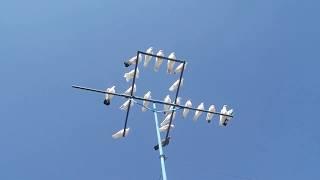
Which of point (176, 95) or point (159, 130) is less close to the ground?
point (176, 95)

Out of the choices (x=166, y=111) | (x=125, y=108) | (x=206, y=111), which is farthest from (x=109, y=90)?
(x=206, y=111)

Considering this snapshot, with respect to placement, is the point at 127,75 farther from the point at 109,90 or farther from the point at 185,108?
the point at 185,108

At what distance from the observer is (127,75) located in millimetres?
14422

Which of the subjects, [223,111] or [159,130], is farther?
[223,111]

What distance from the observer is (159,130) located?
13477 millimetres

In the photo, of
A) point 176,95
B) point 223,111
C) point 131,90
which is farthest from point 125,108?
point 223,111

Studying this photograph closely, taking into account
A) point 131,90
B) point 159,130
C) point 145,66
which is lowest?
point 159,130

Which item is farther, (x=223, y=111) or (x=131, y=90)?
(x=223, y=111)

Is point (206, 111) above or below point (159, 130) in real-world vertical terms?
above

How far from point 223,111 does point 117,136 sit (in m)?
3.10

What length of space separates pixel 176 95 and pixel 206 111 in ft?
3.22

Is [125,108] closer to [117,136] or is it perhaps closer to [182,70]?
[117,136]

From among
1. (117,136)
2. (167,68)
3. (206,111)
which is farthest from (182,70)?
(117,136)

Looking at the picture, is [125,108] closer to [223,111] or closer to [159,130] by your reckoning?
[159,130]
